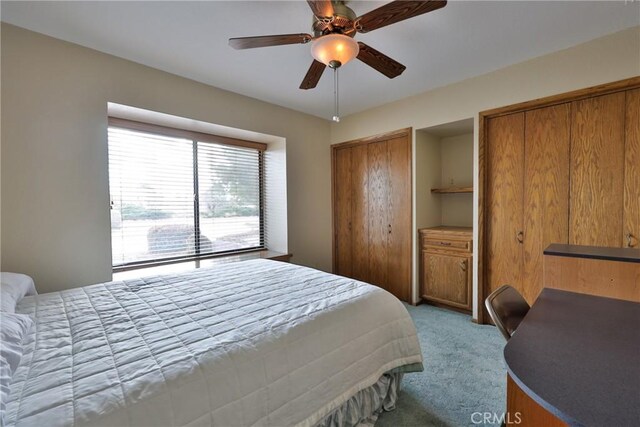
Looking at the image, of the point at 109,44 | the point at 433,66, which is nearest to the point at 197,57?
the point at 109,44

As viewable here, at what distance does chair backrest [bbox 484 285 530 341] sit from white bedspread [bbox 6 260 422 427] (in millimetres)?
542

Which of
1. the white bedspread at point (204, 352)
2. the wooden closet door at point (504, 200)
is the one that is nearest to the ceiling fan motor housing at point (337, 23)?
the white bedspread at point (204, 352)

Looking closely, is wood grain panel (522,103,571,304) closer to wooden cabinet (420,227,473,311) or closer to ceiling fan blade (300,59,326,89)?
wooden cabinet (420,227,473,311)

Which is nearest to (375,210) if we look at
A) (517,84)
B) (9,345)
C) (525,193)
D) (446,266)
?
(446,266)

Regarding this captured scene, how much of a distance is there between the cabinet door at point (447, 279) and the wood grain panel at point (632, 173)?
120 cm

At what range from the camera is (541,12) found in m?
1.81

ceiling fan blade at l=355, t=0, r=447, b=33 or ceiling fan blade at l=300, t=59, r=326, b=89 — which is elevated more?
ceiling fan blade at l=355, t=0, r=447, b=33

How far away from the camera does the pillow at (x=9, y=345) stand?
2.64ft

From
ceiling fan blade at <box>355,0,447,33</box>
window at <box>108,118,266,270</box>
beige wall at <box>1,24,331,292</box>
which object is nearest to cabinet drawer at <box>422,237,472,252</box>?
window at <box>108,118,266,270</box>

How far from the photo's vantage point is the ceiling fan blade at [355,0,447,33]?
132 centimetres

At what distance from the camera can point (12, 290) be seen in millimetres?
1459

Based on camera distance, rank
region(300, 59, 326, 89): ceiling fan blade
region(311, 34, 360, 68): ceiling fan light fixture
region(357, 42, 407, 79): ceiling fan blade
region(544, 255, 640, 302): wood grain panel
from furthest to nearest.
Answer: region(300, 59, 326, 89): ceiling fan blade → region(357, 42, 407, 79): ceiling fan blade → region(311, 34, 360, 68): ceiling fan light fixture → region(544, 255, 640, 302): wood grain panel

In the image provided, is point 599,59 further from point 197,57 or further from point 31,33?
point 31,33

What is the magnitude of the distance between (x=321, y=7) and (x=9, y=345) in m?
1.93
